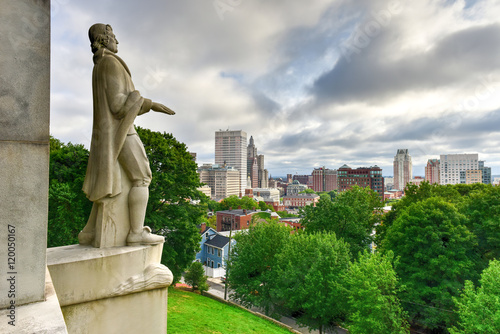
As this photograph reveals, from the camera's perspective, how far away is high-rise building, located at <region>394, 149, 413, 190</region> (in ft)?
578

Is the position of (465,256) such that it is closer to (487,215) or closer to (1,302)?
(487,215)

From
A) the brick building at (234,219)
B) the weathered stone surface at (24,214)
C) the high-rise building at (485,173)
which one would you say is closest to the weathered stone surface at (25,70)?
the weathered stone surface at (24,214)

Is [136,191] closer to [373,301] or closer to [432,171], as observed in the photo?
[373,301]

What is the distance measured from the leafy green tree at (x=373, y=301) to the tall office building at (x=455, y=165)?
107227 mm

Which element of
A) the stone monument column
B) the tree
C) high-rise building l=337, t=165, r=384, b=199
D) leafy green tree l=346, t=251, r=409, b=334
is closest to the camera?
the stone monument column

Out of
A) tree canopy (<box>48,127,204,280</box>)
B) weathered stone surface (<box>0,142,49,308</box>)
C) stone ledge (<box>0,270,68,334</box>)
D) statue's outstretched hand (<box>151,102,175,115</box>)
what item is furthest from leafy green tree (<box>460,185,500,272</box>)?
weathered stone surface (<box>0,142,49,308</box>)

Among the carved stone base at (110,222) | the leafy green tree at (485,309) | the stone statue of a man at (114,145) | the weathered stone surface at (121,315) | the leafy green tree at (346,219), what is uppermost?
the stone statue of a man at (114,145)

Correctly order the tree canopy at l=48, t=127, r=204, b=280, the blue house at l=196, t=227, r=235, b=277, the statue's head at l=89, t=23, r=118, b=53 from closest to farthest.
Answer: the statue's head at l=89, t=23, r=118, b=53 < the tree canopy at l=48, t=127, r=204, b=280 < the blue house at l=196, t=227, r=235, b=277

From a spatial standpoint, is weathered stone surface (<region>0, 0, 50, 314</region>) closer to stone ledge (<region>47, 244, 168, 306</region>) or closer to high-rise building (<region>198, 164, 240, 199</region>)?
stone ledge (<region>47, 244, 168, 306</region>)

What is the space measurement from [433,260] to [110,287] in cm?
1858

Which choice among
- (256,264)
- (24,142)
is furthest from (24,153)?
(256,264)

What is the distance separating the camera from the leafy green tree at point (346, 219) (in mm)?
24984

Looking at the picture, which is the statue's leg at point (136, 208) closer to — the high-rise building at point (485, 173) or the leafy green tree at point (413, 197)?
the leafy green tree at point (413, 197)

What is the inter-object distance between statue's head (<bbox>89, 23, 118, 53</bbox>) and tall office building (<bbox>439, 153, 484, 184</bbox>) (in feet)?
396
